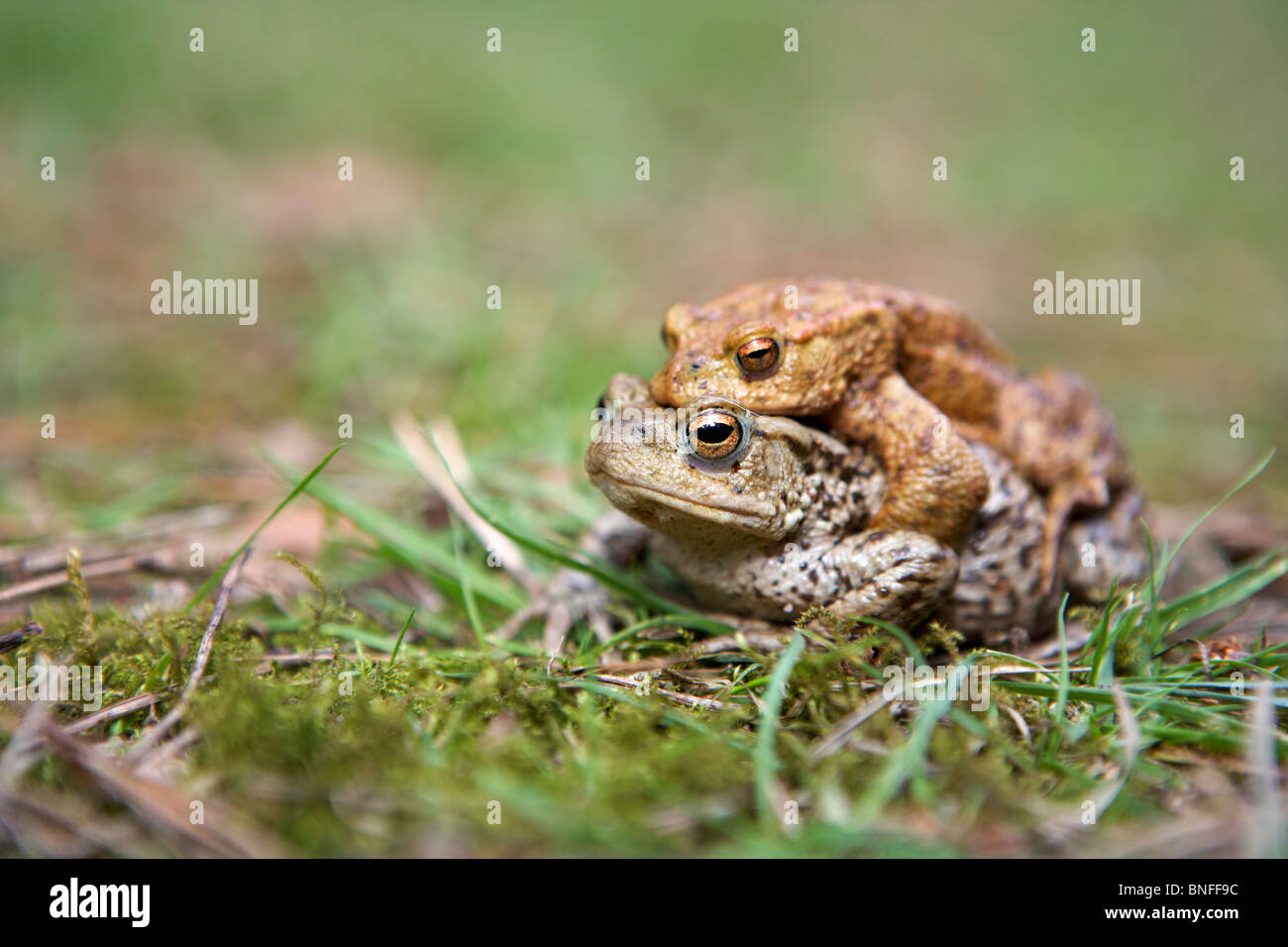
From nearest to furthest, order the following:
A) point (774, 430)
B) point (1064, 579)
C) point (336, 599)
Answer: point (774, 430), point (336, 599), point (1064, 579)

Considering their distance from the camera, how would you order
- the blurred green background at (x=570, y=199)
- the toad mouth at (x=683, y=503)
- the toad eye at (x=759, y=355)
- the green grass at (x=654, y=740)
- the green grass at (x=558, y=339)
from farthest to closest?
the blurred green background at (x=570, y=199) → the toad eye at (x=759, y=355) → the toad mouth at (x=683, y=503) → the green grass at (x=558, y=339) → the green grass at (x=654, y=740)

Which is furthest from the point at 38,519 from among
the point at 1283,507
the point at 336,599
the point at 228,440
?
the point at 1283,507

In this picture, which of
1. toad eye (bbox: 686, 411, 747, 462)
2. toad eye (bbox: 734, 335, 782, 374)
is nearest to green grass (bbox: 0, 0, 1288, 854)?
toad eye (bbox: 686, 411, 747, 462)

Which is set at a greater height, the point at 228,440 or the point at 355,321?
the point at 355,321

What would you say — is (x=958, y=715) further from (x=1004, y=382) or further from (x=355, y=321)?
(x=355, y=321)

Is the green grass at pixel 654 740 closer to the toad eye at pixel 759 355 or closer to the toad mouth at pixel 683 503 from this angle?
the toad mouth at pixel 683 503

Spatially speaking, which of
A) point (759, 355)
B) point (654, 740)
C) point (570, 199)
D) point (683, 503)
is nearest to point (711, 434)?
point (683, 503)

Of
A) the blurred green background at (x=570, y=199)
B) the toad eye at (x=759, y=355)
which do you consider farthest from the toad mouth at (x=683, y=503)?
the blurred green background at (x=570, y=199)
